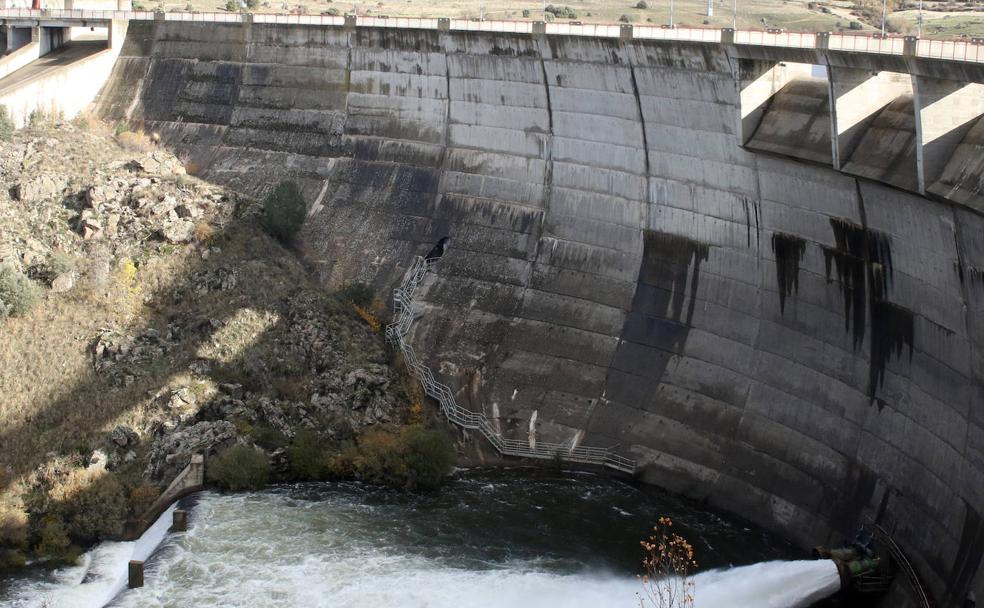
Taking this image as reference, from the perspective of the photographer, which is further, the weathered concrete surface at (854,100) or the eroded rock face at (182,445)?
Result: the eroded rock face at (182,445)

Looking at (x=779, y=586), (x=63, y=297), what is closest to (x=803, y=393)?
(x=779, y=586)

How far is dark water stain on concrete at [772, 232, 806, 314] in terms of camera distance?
3559 cm

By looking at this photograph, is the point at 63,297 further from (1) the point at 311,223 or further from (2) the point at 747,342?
(2) the point at 747,342

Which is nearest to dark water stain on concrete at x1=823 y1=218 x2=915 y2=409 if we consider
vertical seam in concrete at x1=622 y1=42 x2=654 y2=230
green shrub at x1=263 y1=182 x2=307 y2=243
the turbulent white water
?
vertical seam in concrete at x1=622 y1=42 x2=654 y2=230

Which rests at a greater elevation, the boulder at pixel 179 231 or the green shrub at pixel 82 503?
the boulder at pixel 179 231

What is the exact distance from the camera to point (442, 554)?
1292 inches

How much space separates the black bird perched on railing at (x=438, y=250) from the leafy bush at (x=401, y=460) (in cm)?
812

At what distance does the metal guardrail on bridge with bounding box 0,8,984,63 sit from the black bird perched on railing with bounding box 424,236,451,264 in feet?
24.9

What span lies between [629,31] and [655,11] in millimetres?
27808

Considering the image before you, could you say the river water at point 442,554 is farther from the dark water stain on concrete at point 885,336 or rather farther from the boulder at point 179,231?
the boulder at point 179,231

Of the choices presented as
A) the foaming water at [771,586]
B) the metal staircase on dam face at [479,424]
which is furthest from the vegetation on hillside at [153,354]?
the foaming water at [771,586]

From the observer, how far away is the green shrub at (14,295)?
40.0 metres

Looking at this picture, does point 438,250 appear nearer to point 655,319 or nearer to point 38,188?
point 655,319

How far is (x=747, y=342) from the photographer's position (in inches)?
1447
